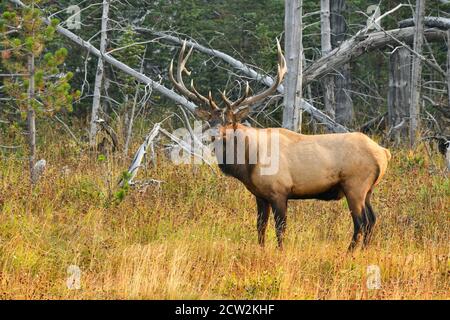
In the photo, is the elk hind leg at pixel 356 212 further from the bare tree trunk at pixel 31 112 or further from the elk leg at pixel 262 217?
the bare tree trunk at pixel 31 112

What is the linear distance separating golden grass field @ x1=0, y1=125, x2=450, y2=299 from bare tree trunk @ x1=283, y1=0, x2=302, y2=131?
1.48 metres

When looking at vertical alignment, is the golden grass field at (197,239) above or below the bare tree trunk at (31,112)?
below

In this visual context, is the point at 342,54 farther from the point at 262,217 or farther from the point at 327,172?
the point at 262,217

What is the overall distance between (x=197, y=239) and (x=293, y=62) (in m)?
3.97

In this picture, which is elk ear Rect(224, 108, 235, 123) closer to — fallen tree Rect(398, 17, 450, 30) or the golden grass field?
the golden grass field

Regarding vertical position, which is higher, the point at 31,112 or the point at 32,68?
the point at 32,68

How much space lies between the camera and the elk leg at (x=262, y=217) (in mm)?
8852

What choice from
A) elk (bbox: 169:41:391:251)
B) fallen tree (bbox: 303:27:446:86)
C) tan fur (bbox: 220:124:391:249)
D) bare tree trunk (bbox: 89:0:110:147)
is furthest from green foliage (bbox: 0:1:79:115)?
fallen tree (bbox: 303:27:446:86)

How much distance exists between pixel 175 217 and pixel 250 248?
4.75 feet

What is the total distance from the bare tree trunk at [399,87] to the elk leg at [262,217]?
269 inches

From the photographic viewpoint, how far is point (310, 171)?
8.88m

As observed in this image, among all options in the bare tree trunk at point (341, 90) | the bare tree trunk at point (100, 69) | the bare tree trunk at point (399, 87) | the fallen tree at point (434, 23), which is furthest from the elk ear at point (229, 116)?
the bare tree trunk at point (341, 90)

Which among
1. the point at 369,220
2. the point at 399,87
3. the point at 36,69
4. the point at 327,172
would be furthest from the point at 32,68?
the point at 399,87
